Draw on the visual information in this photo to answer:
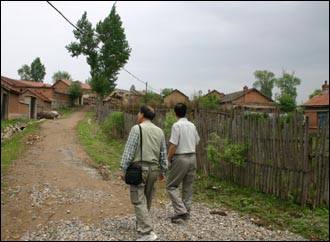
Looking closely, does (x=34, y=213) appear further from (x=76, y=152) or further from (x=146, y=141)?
(x=76, y=152)

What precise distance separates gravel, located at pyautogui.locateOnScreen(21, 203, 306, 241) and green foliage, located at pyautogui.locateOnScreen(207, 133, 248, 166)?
2.09 metres

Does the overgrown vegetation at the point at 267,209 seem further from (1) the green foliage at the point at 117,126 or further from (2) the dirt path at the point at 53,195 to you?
(1) the green foliage at the point at 117,126

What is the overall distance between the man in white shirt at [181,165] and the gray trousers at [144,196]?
575 millimetres

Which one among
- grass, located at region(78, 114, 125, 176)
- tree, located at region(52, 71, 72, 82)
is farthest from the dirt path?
tree, located at region(52, 71, 72, 82)

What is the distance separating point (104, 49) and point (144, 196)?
37745 mm

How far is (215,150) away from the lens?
7.83m

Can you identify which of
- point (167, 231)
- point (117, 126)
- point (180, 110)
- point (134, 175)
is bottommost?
point (167, 231)

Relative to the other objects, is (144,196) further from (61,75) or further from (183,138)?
(61,75)

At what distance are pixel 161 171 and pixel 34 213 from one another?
6.94ft

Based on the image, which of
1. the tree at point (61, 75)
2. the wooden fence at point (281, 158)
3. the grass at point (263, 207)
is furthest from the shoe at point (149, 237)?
the tree at point (61, 75)

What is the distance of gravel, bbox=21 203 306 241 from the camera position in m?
4.27

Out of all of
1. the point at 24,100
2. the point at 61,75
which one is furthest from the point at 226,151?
the point at 61,75

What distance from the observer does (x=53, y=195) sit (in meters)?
6.16

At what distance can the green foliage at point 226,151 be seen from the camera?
23.7ft
